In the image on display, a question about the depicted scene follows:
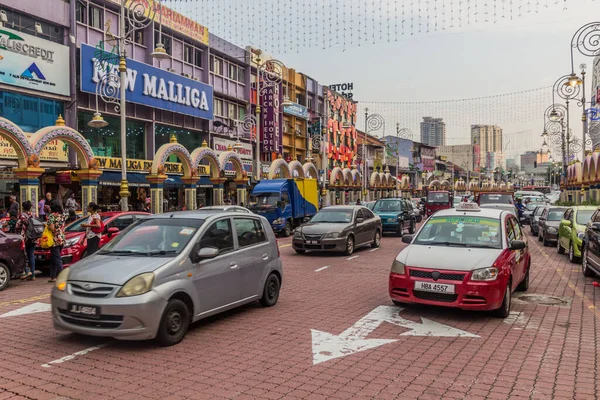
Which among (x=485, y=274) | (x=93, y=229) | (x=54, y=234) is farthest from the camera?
(x=93, y=229)

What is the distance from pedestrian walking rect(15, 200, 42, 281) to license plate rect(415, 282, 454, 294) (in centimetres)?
828

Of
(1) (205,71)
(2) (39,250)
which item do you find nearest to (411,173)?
(1) (205,71)

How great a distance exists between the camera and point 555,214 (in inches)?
798

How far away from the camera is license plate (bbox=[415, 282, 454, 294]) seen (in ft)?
24.3

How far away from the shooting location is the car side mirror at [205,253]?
22.2 ft

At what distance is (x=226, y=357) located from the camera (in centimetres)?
595

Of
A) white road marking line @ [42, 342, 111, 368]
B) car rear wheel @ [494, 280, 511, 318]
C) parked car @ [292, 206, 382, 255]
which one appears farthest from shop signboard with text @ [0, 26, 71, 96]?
car rear wheel @ [494, 280, 511, 318]

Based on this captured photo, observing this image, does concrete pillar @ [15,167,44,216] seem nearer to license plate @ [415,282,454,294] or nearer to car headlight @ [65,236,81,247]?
car headlight @ [65,236,81,247]

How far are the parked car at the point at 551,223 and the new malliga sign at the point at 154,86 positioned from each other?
71.8 feet

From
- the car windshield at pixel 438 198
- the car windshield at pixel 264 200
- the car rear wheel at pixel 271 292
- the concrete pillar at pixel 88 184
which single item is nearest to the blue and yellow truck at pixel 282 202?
the car windshield at pixel 264 200

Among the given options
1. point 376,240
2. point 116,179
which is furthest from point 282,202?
point 116,179

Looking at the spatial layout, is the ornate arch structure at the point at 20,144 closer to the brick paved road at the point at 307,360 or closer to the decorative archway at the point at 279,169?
the brick paved road at the point at 307,360

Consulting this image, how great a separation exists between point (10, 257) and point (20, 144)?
7404mm

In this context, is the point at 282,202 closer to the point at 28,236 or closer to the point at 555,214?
the point at 555,214
